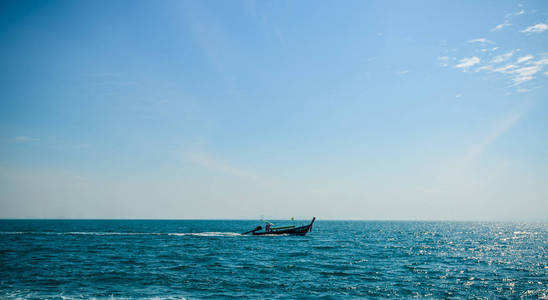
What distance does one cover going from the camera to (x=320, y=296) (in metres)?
22.2

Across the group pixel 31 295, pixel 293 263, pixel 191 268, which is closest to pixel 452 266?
pixel 293 263

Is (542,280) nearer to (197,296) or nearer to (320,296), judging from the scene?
(320,296)

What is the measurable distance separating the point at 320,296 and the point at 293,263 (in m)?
13.4

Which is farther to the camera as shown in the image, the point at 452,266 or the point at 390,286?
the point at 452,266

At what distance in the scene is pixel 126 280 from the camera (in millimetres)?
26047

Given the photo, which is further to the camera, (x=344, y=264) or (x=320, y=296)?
(x=344, y=264)

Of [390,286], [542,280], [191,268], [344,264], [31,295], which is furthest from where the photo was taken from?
[344,264]

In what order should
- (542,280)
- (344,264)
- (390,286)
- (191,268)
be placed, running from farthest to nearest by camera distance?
1. (344,264)
2. (191,268)
3. (542,280)
4. (390,286)

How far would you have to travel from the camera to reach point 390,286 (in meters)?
25.1

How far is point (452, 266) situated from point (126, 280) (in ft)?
108

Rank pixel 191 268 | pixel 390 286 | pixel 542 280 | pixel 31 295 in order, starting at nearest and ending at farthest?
1. pixel 31 295
2. pixel 390 286
3. pixel 542 280
4. pixel 191 268

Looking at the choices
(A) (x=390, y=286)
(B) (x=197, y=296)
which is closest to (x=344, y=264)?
(A) (x=390, y=286)

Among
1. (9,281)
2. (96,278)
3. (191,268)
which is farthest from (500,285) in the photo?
(9,281)

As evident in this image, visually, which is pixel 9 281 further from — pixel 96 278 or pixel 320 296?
pixel 320 296
